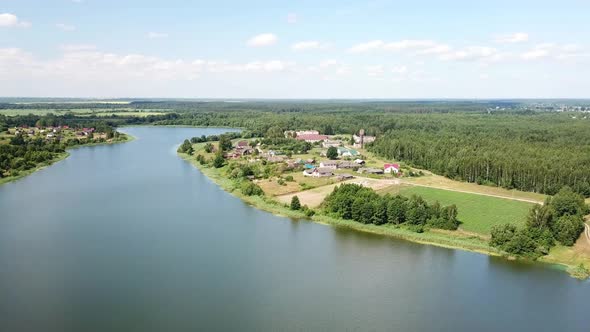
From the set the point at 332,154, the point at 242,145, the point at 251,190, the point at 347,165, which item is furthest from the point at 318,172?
the point at 242,145

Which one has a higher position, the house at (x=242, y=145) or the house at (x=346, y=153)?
the house at (x=242, y=145)

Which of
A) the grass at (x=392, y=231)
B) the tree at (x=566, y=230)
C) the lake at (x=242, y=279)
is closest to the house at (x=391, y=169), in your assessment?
the grass at (x=392, y=231)

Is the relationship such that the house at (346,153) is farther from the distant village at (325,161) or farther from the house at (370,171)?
the house at (370,171)

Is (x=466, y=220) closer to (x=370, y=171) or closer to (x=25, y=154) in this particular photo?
(x=370, y=171)

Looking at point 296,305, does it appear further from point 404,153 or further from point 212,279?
point 404,153

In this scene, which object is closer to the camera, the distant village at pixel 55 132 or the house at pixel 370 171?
the house at pixel 370 171

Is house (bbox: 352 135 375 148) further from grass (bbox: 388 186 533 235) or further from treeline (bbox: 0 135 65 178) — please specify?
treeline (bbox: 0 135 65 178)

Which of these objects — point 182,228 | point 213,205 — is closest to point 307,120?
point 213,205
